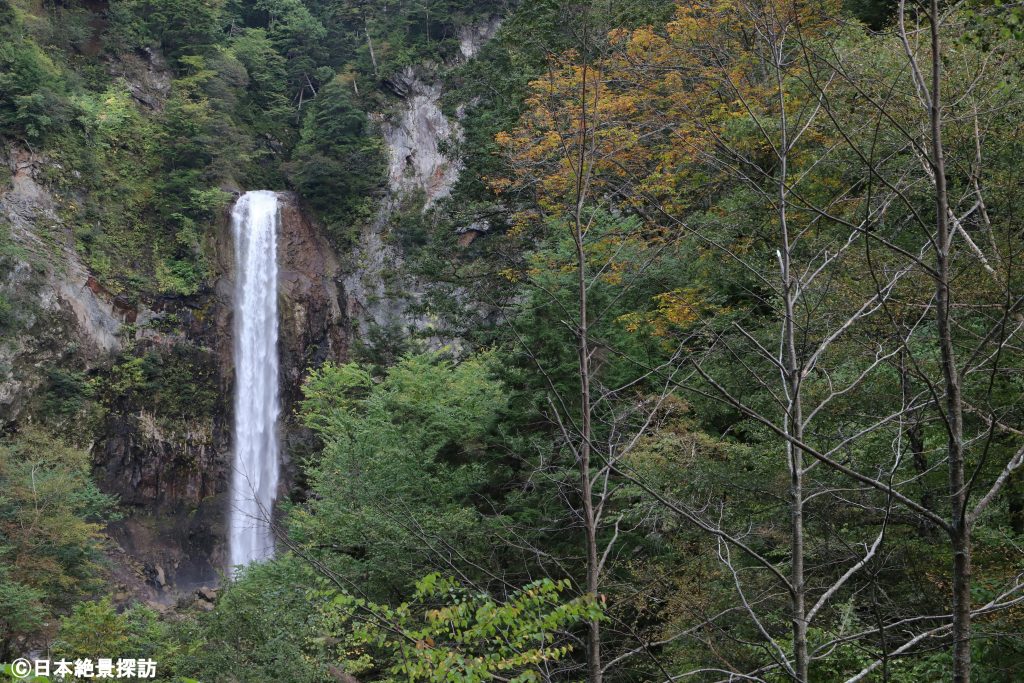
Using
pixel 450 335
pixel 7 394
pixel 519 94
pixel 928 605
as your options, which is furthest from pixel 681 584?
pixel 7 394

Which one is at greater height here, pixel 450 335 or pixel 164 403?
pixel 164 403

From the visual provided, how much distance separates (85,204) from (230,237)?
478 cm

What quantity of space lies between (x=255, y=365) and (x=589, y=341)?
22321mm

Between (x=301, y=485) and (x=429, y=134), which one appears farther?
(x=429, y=134)

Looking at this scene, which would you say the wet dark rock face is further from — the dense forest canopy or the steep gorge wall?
the dense forest canopy

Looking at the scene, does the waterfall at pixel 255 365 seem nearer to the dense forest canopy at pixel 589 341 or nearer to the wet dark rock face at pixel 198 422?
the wet dark rock face at pixel 198 422

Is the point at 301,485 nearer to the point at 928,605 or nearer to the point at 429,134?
the point at 429,134

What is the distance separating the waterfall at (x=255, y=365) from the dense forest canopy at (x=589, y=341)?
1.39 meters

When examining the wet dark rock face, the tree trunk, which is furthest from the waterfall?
the tree trunk

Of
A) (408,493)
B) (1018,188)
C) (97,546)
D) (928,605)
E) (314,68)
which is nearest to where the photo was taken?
(928,605)

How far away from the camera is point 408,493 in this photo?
1180 centimetres

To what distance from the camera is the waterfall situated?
25.9 m

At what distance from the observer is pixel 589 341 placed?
7.28m

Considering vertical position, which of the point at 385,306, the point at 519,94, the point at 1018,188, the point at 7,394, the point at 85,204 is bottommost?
the point at 1018,188
